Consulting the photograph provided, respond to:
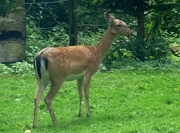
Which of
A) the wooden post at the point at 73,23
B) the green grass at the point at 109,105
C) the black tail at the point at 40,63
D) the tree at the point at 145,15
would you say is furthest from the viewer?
the wooden post at the point at 73,23

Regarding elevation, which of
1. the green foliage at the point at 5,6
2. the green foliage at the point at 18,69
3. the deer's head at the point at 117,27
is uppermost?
the green foliage at the point at 5,6

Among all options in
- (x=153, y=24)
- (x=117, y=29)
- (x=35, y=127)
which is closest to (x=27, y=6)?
(x=153, y=24)

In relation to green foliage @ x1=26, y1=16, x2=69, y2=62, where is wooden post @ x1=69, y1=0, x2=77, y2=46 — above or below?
above

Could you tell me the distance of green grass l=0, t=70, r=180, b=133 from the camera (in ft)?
28.5

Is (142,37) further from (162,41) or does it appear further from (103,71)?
(103,71)

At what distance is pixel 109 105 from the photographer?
407 inches

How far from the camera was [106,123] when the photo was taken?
29.2 ft

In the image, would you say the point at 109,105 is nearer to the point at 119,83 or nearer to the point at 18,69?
the point at 119,83

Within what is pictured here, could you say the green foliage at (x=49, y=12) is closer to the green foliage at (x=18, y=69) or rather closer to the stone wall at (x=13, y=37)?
the stone wall at (x=13, y=37)

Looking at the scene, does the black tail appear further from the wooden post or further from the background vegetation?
the wooden post

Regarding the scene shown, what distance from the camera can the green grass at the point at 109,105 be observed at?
8.68 meters

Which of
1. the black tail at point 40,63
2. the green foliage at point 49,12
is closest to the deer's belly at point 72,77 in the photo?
the black tail at point 40,63

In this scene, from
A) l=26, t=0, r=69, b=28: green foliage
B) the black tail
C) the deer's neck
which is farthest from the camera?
l=26, t=0, r=69, b=28: green foliage

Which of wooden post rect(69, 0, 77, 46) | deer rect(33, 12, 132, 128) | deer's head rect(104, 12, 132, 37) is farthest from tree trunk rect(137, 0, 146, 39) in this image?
deer rect(33, 12, 132, 128)
